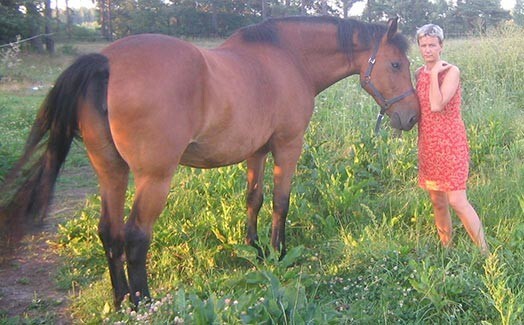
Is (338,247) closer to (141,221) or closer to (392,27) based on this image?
(141,221)

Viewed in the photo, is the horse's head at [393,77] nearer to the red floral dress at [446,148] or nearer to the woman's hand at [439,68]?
the red floral dress at [446,148]

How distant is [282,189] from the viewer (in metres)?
3.88

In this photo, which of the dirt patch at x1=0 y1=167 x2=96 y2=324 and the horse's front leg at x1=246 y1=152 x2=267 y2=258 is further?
the horse's front leg at x1=246 y1=152 x2=267 y2=258

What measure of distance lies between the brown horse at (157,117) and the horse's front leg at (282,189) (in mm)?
17

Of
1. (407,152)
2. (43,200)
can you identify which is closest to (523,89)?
(407,152)

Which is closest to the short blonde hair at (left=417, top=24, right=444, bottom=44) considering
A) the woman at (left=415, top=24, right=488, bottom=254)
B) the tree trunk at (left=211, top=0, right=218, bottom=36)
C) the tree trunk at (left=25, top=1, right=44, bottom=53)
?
the woman at (left=415, top=24, right=488, bottom=254)

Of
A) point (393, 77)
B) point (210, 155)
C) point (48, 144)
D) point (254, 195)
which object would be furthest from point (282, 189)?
point (48, 144)

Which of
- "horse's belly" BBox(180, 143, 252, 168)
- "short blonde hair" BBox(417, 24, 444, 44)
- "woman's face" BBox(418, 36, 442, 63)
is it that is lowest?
"horse's belly" BBox(180, 143, 252, 168)

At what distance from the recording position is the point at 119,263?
3037 mm

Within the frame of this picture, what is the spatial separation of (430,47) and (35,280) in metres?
3.26

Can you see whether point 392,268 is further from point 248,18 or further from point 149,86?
point 248,18

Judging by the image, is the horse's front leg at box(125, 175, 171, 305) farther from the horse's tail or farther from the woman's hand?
the woman's hand

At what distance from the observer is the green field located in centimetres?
255

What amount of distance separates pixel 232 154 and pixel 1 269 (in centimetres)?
197
